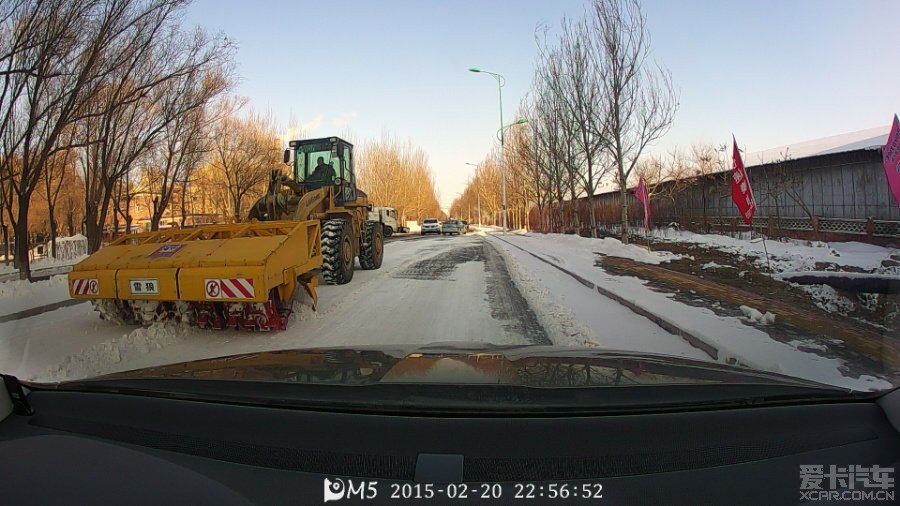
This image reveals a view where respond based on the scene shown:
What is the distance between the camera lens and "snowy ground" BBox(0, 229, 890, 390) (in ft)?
16.8

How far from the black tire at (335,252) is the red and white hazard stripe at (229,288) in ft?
14.6

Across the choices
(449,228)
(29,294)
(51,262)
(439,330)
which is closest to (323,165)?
(29,294)

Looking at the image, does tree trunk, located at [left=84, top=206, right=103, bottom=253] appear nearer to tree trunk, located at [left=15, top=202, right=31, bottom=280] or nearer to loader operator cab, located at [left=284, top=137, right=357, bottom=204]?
tree trunk, located at [left=15, top=202, right=31, bottom=280]

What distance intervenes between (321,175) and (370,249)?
7.55 feet

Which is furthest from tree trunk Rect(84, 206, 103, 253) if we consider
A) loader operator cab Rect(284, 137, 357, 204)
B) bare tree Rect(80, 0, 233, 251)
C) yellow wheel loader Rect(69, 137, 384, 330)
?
yellow wheel loader Rect(69, 137, 384, 330)

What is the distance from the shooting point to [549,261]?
14984mm

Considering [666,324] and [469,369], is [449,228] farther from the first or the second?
[469,369]

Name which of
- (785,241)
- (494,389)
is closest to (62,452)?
(494,389)

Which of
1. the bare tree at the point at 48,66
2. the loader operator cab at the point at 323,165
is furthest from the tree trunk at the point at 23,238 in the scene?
the loader operator cab at the point at 323,165

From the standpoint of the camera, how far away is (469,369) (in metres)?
2.52

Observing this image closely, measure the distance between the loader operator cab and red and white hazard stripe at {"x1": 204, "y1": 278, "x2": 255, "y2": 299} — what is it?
266 inches

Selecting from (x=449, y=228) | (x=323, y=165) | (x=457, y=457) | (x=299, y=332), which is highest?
(x=323, y=165)

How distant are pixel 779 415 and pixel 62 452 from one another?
8.58 ft

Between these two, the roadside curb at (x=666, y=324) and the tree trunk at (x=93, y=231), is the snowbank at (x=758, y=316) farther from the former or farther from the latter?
the tree trunk at (x=93, y=231)
